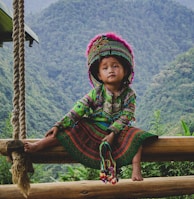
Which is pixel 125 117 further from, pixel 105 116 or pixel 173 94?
pixel 173 94

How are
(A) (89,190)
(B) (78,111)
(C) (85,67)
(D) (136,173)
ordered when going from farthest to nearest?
(C) (85,67), (A) (89,190), (B) (78,111), (D) (136,173)

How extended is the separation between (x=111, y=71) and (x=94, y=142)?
0.28 m

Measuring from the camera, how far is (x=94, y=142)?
1.60m

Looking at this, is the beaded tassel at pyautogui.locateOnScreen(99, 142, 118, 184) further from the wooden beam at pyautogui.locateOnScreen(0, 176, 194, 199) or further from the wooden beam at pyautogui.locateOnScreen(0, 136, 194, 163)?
the wooden beam at pyautogui.locateOnScreen(0, 176, 194, 199)

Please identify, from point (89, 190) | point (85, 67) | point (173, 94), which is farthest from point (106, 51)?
point (173, 94)

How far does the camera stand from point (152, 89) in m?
16.7

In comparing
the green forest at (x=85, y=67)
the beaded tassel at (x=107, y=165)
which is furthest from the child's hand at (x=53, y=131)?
the green forest at (x=85, y=67)

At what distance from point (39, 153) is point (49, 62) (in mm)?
19627

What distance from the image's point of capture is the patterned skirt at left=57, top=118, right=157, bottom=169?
1553mm

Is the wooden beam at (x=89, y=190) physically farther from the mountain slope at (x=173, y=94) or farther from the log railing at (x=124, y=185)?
the mountain slope at (x=173, y=94)

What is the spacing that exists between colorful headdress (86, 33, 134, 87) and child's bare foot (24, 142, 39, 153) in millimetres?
368

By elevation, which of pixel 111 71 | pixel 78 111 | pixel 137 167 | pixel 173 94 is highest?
pixel 173 94

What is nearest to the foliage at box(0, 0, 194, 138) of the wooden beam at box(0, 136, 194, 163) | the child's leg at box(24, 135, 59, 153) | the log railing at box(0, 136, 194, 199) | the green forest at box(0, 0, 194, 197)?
the green forest at box(0, 0, 194, 197)

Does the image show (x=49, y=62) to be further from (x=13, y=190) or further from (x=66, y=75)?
(x=13, y=190)
